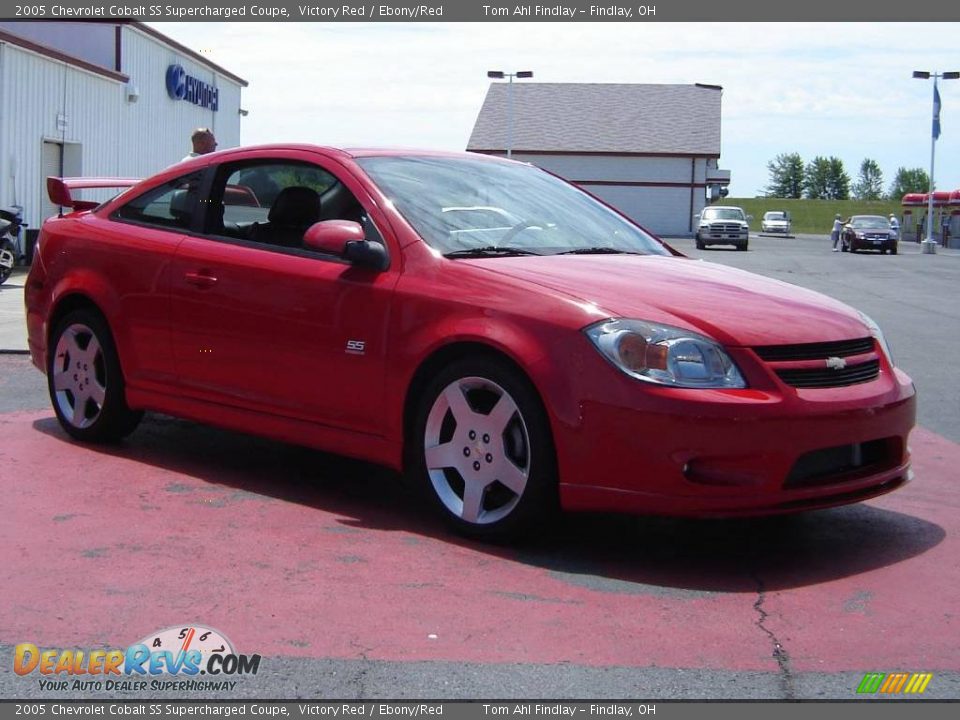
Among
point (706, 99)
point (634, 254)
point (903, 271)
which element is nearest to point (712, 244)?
point (903, 271)

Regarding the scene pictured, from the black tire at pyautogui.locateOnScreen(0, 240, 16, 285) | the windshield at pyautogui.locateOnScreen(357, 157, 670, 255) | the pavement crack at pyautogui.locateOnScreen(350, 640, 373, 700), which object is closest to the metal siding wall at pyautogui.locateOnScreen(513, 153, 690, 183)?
the black tire at pyautogui.locateOnScreen(0, 240, 16, 285)

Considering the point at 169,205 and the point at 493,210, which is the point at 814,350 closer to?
the point at 493,210

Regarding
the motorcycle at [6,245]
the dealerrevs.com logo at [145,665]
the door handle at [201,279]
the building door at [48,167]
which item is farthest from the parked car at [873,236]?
the dealerrevs.com logo at [145,665]

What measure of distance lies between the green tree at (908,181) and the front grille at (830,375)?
18359 centimetres

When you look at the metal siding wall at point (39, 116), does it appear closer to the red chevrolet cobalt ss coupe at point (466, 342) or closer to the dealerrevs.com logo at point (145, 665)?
the red chevrolet cobalt ss coupe at point (466, 342)

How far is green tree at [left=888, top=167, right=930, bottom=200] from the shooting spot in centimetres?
18100

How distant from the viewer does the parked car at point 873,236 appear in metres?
49.2

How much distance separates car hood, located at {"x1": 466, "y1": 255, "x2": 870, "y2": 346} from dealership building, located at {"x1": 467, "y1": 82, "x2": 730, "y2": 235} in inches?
2515

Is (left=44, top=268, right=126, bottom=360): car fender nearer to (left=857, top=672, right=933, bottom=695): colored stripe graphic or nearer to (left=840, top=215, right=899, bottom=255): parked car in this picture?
(left=857, top=672, right=933, bottom=695): colored stripe graphic

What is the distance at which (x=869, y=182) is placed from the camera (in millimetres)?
185625

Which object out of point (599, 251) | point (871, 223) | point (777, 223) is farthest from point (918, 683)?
point (777, 223)

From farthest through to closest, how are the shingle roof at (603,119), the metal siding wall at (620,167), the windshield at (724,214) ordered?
the shingle roof at (603,119), the metal siding wall at (620,167), the windshield at (724,214)

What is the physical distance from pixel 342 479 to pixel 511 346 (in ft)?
5.59

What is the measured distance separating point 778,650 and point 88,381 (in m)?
4.17
